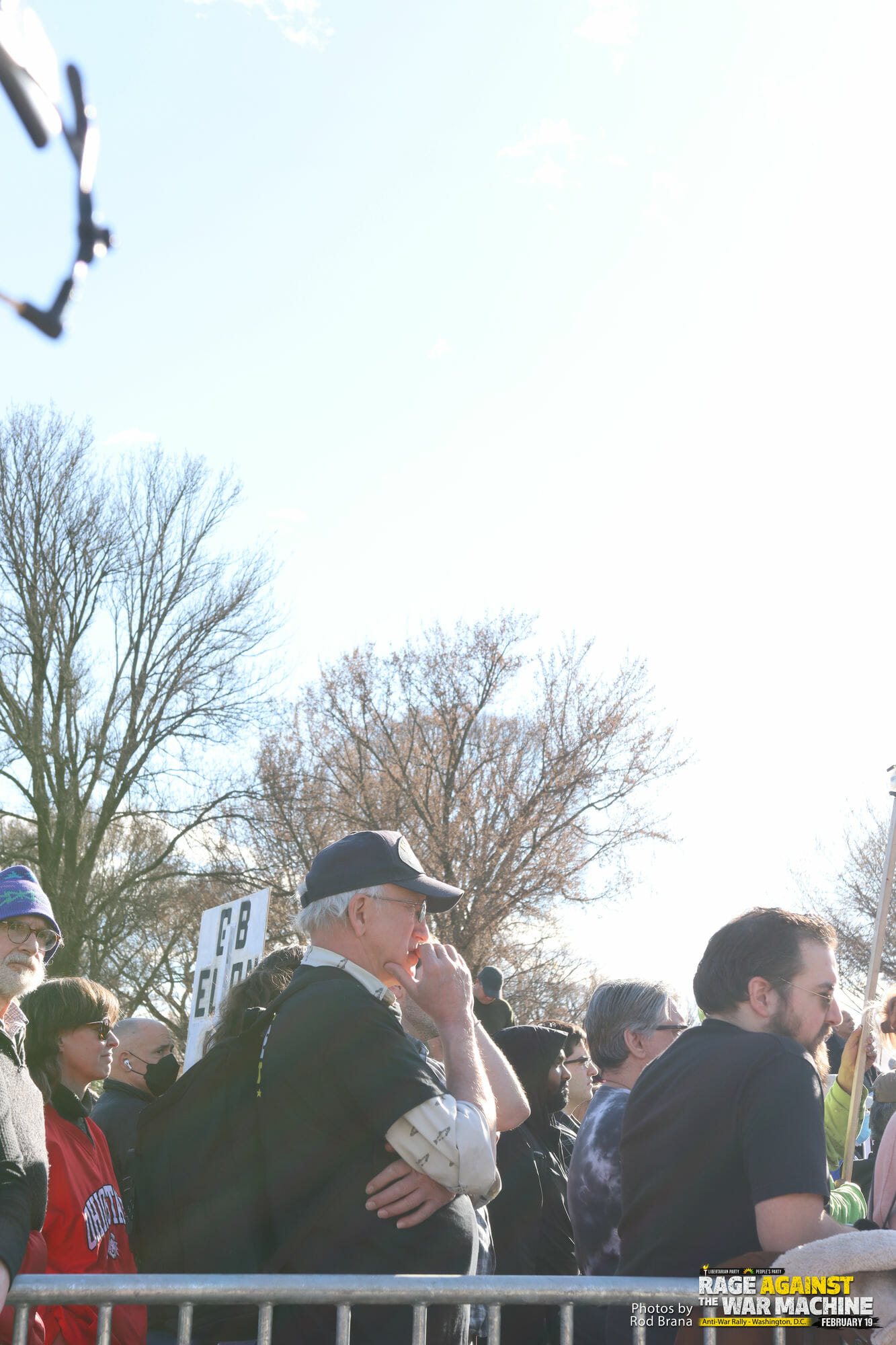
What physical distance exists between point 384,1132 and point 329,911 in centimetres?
51

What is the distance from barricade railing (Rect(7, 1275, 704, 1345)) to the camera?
2.18 m

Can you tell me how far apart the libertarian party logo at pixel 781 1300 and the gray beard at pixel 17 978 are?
186 cm

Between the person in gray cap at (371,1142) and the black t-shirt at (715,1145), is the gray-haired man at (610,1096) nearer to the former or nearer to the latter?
the black t-shirt at (715,1145)

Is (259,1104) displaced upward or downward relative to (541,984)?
downward

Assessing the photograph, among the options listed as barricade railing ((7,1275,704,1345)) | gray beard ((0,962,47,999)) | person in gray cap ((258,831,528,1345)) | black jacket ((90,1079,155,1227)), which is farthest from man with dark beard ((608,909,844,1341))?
black jacket ((90,1079,155,1227))

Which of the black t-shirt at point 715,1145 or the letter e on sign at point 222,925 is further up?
the letter e on sign at point 222,925

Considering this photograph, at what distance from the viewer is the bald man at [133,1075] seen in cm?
450

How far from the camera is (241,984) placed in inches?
136

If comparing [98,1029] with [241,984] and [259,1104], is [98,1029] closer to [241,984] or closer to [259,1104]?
[241,984]

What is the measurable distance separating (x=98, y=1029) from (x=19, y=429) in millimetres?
18674

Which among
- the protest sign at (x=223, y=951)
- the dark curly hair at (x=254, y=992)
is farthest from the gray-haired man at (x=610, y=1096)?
the protest sign at (x=223, y=951)

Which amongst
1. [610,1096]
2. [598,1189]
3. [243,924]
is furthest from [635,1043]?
[243,924]

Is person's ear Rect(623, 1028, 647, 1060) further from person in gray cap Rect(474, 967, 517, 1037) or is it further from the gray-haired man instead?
person in gray cap Rect(474, 967, 517, 1037)

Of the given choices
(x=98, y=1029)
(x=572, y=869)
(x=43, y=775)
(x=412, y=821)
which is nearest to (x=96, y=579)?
(x=43, y=775)
